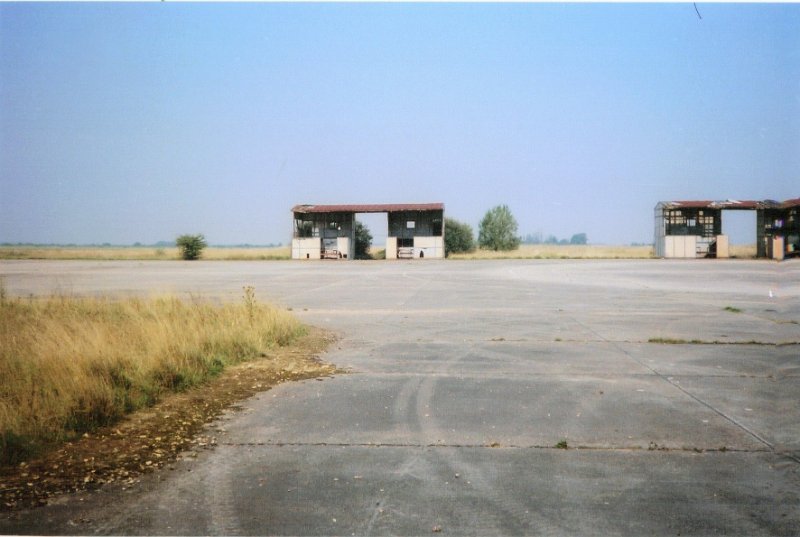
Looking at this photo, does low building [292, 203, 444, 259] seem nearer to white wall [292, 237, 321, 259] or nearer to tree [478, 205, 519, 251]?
white wall [292, 237, 321, 259]

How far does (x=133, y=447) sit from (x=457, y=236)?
56.4 m

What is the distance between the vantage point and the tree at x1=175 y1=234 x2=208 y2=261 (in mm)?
54219

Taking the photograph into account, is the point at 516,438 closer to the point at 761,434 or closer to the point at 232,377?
the point at 761,434

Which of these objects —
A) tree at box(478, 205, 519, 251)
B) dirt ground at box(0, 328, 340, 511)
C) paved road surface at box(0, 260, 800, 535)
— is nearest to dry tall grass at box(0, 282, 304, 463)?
dirt ground at box(0, 328, 340, 511)

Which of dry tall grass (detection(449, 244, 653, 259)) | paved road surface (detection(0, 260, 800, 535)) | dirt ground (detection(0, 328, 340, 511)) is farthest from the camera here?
dry tall grass (detection(449, 244, 653, 259))

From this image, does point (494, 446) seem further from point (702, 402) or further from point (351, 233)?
point (351, 233)

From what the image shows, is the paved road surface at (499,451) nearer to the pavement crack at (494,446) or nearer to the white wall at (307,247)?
the pavement crack at (494,446)

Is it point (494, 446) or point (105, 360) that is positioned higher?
point (105, 360)

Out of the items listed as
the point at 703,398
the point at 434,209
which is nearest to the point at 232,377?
the point at 703,398

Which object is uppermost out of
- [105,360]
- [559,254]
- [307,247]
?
[307,247]

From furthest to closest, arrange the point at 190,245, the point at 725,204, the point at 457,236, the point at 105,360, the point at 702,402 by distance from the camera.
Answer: the point at 457,236, the point at 190,245, the point at 725,204, the point at 105,360, the point at 702,402

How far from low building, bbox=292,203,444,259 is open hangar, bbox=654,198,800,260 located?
20782mm

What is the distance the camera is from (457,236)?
59.9m

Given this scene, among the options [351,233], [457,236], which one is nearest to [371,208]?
[351,233]
